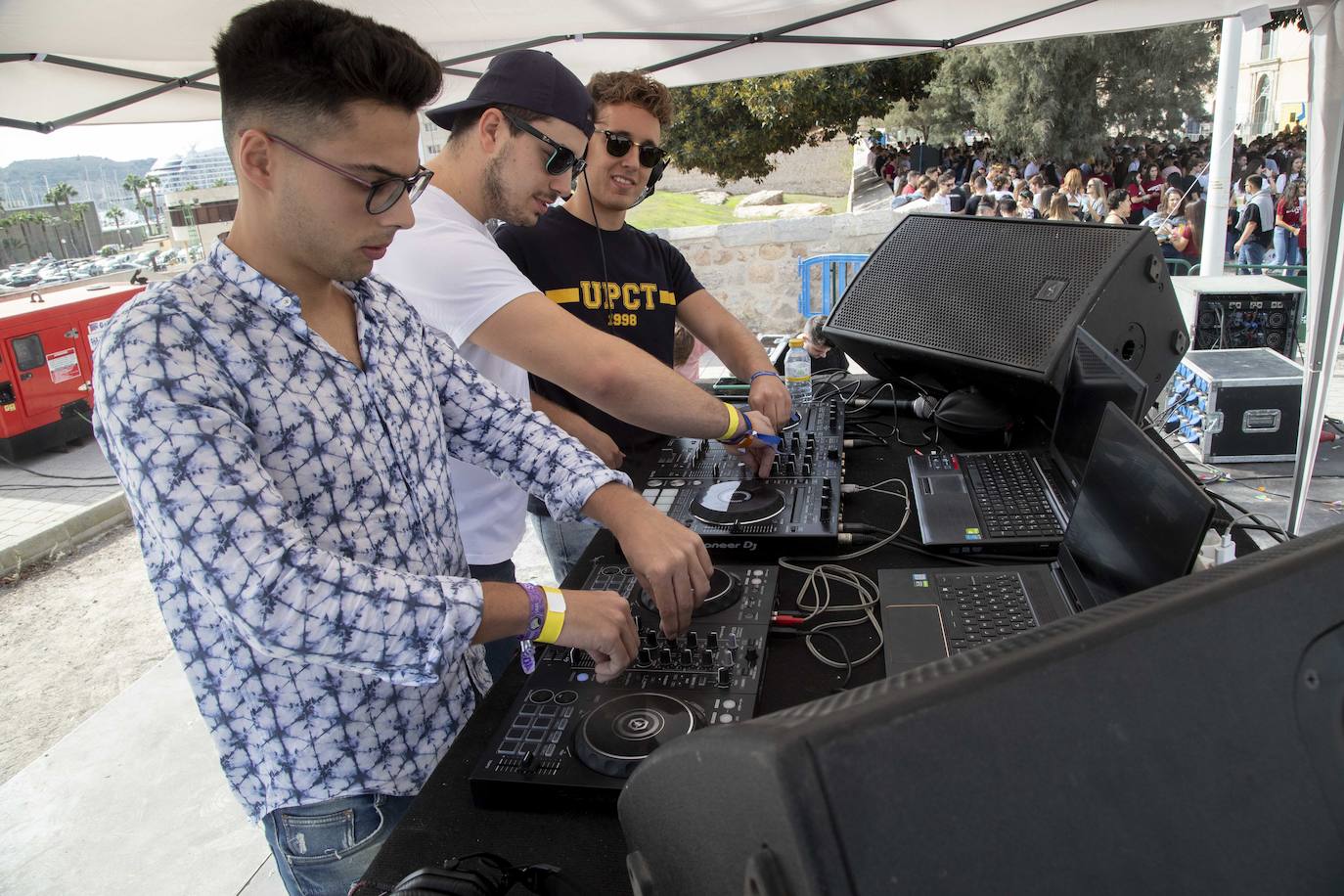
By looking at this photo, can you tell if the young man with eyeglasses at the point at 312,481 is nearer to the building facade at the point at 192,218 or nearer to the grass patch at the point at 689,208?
the building facade at the point at 192,218

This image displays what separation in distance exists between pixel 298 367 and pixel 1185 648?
40.7 inches

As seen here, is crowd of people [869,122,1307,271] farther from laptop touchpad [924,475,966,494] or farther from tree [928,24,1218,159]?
laptop touchpad [924,475,966,494]

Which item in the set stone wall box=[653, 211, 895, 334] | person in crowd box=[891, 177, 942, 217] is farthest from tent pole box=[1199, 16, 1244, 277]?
person in crowd box=[891, 177, 942, 217]

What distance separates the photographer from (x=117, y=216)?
1108cm

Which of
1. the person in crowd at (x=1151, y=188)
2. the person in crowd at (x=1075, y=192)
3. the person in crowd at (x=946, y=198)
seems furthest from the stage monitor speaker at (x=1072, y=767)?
the person in crowd at (x=1151, y=188)

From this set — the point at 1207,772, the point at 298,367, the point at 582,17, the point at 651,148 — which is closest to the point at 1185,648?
the point at 1207,772

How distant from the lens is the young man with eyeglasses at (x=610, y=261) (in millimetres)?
2432

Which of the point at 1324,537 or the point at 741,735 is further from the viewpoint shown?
the point at 1324,537

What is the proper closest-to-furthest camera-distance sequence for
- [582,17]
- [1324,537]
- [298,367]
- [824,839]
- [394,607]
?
1. [824,839]
2. [1324,537]
3. [394,607]
4. [298,367]
5. [582,17]

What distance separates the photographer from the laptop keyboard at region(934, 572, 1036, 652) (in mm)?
1321

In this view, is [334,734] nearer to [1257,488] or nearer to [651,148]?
[651,148]

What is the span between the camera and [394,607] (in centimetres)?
105

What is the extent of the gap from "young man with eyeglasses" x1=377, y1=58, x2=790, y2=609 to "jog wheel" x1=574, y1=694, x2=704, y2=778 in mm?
769

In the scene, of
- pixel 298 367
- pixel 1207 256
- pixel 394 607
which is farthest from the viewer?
pixel 1207 256
